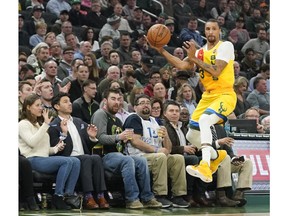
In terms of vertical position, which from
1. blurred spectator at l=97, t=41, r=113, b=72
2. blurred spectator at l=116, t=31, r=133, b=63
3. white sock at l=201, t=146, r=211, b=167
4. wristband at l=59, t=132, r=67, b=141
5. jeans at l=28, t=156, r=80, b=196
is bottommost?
jeans at l=28, t=156, r=80, b=196

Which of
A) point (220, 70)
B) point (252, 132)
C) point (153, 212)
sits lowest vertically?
point (153, 212)

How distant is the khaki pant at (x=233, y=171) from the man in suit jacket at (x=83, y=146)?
7.01 ft

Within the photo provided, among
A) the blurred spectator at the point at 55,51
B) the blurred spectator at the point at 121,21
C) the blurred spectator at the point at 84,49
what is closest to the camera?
the blurred spectator at the point at 55,51

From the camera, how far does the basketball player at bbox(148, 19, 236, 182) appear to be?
32.9 feet

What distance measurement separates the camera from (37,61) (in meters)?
13.6

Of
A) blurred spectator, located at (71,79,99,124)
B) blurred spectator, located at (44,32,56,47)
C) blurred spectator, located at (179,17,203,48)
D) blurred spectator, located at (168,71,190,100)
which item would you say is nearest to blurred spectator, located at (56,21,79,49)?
blurred spectator, located at (44,32,56,47)

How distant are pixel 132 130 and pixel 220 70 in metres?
1.48

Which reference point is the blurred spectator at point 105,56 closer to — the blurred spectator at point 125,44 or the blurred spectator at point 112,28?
the blurred spectator at point 125,44

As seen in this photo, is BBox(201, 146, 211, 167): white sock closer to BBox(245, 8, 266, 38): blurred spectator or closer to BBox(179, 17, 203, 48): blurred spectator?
BBox(179, 17, 203, 48): blurred spectator

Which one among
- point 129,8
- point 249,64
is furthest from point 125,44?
point 249,64

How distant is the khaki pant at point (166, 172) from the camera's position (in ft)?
35.0

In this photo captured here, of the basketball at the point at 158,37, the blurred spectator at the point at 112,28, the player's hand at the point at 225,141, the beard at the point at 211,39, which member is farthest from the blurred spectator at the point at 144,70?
the beard at the point at 211,39
